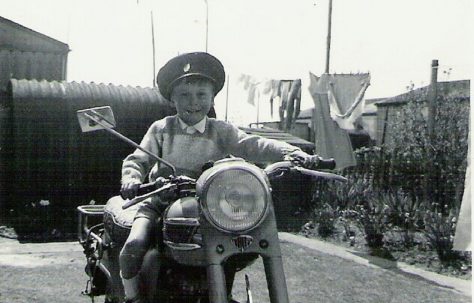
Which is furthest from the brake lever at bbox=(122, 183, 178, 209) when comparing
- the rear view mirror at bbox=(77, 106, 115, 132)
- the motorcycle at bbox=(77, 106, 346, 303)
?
the rear view mirror at bbox=(77, 106, 115, 132)

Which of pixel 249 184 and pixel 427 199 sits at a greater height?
pixel 249 184

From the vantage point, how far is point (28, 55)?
15.3 metres

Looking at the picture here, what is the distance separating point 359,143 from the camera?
30.5 m

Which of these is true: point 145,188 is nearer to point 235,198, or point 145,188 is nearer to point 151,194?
point 151,194

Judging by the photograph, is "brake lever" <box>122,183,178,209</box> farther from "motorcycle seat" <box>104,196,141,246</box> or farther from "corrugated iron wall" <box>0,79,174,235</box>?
"corrugated iron wall" <box>0,79,174,235</box>

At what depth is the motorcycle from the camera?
226 cm

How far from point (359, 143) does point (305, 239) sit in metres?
22.4

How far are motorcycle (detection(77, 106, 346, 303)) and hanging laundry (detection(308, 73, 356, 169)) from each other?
760cm

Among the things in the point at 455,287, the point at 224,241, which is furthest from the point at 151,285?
the point at 455,287

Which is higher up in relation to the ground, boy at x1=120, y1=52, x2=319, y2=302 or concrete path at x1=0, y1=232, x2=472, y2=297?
boy at x1=120, y1=52, x2=319, y2=302

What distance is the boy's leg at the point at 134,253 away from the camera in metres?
2.79

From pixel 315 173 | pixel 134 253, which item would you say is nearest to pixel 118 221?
pixel 134 253

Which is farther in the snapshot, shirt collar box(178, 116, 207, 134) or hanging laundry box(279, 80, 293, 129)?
hanging laundry box(279, 80, 293, 129)

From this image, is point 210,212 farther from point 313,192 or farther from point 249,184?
point 313,192
